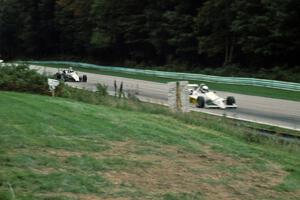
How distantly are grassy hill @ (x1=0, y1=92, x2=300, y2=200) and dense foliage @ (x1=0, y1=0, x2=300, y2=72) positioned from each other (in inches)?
1540

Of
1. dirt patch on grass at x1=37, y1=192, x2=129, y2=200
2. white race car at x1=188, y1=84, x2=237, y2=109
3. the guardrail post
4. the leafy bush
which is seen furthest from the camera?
white race car at x1=188, y1=84, x2=237, y2=109

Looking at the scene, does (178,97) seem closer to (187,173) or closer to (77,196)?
(187,173)

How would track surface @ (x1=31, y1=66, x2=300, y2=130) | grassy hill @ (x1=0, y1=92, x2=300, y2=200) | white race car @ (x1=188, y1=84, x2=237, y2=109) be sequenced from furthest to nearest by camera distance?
white race car @ (x1=188, y1=84, x2=237, y2=109) < track surface @ (x1=31, y1=66, x2=300, y2=130) < grassy hill @ (x1=0, y1=92, x2=300, y2=200)

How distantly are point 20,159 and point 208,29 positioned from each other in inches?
2284

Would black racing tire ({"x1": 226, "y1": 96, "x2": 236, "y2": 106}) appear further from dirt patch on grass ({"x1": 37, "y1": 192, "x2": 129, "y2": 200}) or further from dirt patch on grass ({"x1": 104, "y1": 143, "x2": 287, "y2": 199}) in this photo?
dirt patch on grass ({"x1": 37, "y1": 192, "x2": 129, "y2": 200})

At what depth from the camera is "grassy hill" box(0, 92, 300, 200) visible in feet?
23.5

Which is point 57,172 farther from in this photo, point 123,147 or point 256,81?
point 256,81

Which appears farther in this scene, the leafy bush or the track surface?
the track surface

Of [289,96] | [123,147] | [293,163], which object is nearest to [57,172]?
[123,147]

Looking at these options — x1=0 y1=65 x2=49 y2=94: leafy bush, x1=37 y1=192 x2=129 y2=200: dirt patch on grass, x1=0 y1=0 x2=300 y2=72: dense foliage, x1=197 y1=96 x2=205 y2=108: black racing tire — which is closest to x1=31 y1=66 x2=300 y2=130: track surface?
x1=197 y1=96 x2=205 y2=108: black racing tire

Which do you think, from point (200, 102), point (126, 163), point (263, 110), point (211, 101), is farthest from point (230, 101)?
point (126, 163)

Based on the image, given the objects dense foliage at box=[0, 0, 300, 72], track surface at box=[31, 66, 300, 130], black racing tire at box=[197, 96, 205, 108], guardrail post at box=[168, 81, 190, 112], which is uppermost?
dense foliage at box=[0, 0, 300, 72]

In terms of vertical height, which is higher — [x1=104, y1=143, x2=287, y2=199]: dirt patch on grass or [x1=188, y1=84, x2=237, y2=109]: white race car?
[x1=104, y1=143, x2=287, y2=199]: dirt patch on grass

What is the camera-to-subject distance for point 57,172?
302 inches
